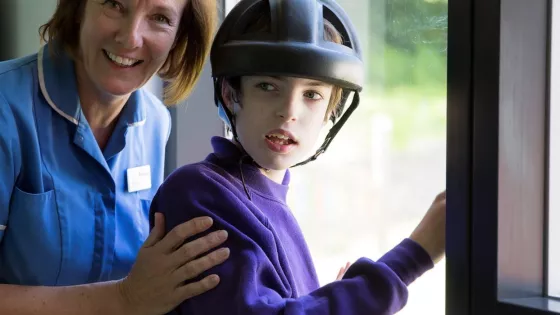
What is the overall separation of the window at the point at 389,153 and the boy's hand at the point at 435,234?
0.75 ft

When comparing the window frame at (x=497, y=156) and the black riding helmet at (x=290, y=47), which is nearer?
the window frame at (x=497, y=156)

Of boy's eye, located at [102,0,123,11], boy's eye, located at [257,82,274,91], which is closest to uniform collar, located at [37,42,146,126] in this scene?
boy's eye, located at [102,0,123,11]

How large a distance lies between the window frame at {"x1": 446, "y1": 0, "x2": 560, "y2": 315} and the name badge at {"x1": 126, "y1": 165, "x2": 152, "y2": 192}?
0.72 m

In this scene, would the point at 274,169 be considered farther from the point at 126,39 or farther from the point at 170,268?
the point at 126,39

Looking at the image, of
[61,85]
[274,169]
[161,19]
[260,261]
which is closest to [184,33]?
[161,19]

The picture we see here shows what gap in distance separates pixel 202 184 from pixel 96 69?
1.35ft

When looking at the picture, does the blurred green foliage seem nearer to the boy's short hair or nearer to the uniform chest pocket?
the boy's short hair

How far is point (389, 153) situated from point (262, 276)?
18.7 inches

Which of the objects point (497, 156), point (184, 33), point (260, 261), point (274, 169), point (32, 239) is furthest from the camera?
point (184, 33)

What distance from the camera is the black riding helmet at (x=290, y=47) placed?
1042mm

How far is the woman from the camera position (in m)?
1.28

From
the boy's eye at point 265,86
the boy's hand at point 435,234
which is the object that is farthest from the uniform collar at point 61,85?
the boy's hand at point 435,234

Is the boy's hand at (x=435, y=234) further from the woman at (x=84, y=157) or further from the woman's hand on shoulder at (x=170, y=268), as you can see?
the woman at (x=84, y=157)

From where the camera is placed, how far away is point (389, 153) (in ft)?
4.61
